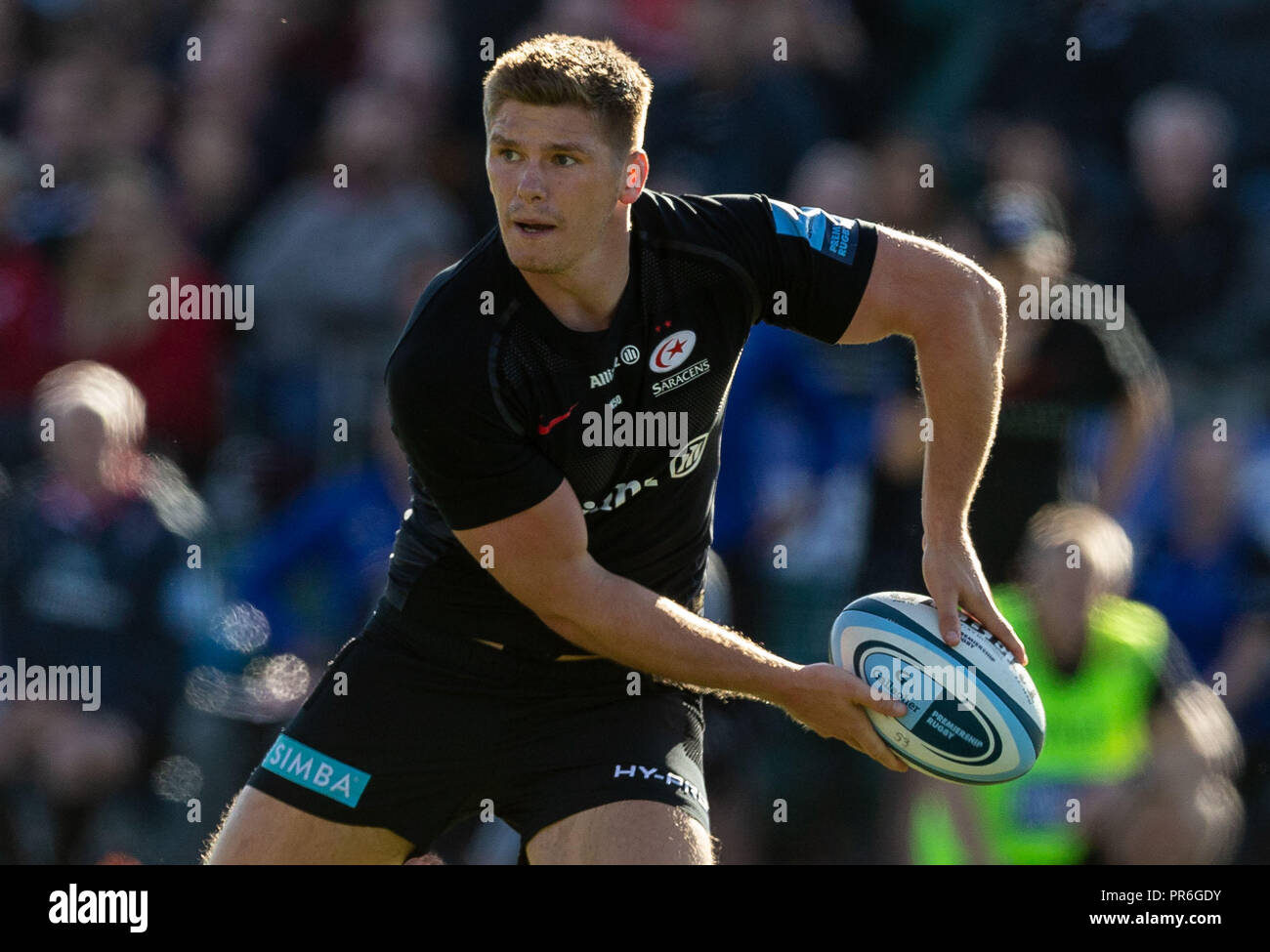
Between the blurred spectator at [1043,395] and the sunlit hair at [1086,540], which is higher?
the blurred spectator at [1043,395]

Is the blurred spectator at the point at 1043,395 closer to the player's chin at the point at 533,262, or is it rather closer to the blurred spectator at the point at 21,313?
the player's chin at the point at 533,262

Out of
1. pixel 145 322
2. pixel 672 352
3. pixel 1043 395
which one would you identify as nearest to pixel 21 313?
pixel 145 322

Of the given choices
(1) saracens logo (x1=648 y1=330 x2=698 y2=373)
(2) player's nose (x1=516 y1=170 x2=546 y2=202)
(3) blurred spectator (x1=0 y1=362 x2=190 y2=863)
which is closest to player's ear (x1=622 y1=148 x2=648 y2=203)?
(2) player's nose (x1=516 y1=170 x2=546 y2=202)

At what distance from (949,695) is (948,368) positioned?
35.0 inches

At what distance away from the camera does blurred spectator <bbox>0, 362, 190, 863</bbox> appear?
727cm

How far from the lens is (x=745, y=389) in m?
7.09

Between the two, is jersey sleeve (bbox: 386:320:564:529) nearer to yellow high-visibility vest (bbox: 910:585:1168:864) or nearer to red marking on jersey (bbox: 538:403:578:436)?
red marking on jersey (bbox: 538:403:578:436)

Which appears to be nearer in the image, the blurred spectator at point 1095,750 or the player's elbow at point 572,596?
the player's elbow at point 572,596

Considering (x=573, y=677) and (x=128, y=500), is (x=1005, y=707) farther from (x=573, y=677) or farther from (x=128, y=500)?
(x=128, y=500)

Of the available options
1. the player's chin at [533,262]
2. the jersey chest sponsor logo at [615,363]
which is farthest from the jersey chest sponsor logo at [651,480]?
the player's chin at [533,262]

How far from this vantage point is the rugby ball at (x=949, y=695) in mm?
4578

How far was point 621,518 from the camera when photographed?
481 cm

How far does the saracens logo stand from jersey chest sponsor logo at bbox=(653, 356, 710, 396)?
3 centimetres

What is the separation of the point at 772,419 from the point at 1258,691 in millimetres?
2147
